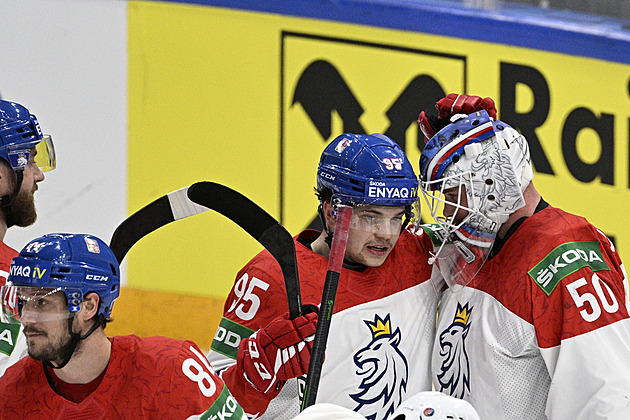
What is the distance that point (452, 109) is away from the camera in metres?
2.69

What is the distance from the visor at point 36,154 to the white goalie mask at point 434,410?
1.41m

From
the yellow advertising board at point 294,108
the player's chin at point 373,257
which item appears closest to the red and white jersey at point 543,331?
the player's chin at point 373,257

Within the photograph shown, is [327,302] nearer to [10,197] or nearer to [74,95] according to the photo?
[10,197]

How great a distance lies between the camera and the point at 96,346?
7.24 ft

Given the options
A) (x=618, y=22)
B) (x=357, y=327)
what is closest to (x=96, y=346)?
(x=357, y=327)

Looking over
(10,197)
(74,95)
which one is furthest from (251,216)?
(74,95)

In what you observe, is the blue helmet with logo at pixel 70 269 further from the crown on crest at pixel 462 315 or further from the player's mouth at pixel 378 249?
the crown on crest at pixel 462 315

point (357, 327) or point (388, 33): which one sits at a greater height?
point (388, 33)

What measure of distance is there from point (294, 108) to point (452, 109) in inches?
61.1

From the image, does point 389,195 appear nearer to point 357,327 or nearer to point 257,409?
point 357,327

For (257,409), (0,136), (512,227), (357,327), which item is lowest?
(257,409)

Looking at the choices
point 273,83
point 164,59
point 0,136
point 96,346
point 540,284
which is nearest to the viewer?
point 96,346

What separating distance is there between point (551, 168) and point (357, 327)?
2.31 m

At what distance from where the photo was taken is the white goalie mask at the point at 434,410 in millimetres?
1758
